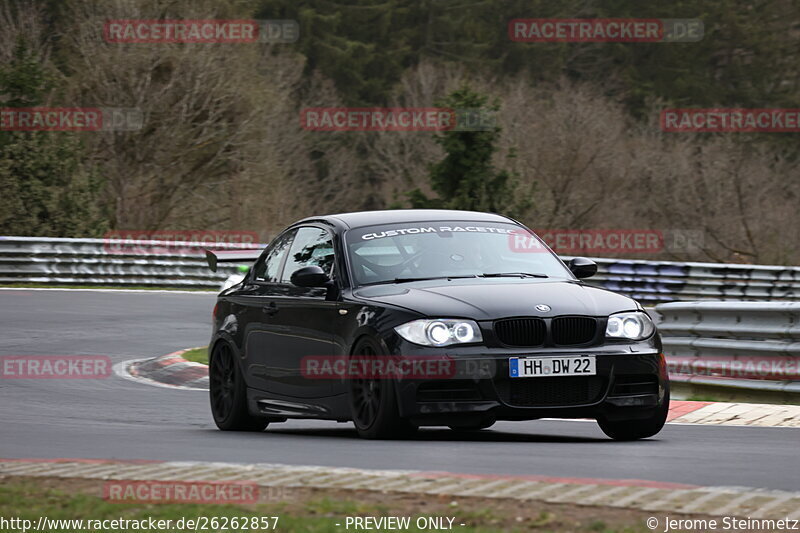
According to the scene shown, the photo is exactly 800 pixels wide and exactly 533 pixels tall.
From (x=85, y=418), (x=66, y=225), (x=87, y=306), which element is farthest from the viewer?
(x=66, y=225)

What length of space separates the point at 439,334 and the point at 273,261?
2683mm

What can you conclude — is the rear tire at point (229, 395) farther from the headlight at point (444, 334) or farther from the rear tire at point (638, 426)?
the rear tire at point (638, 426)

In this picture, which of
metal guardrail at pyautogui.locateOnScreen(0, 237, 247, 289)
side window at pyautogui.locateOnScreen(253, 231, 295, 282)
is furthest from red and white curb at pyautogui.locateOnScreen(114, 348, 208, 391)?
metal guardrail at pyautogui.locateOnScreen(0, 237, 247, 289)

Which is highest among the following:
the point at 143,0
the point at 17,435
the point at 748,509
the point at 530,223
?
the point at 143,0

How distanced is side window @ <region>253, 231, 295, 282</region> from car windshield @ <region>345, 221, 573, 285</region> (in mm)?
1007

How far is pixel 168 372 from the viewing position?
55.9 ft

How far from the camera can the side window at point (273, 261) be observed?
11.4 metres

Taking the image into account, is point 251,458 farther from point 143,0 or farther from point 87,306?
point 143,0

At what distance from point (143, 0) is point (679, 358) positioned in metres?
31.7

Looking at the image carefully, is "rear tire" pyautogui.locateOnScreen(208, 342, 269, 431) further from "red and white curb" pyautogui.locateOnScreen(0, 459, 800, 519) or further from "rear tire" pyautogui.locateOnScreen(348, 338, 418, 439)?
"red and white curb" pyautogui.locateOnScreen(0, 459, 800, 519)

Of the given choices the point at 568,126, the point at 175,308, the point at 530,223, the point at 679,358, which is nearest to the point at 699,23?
the point at 568,126

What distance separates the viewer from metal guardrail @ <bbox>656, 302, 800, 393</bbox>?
491 inches

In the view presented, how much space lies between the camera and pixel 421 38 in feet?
227

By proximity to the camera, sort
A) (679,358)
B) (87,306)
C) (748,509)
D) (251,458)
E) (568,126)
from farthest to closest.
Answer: (568,126), (87,306), (679,358), (251,458), (748,509)
